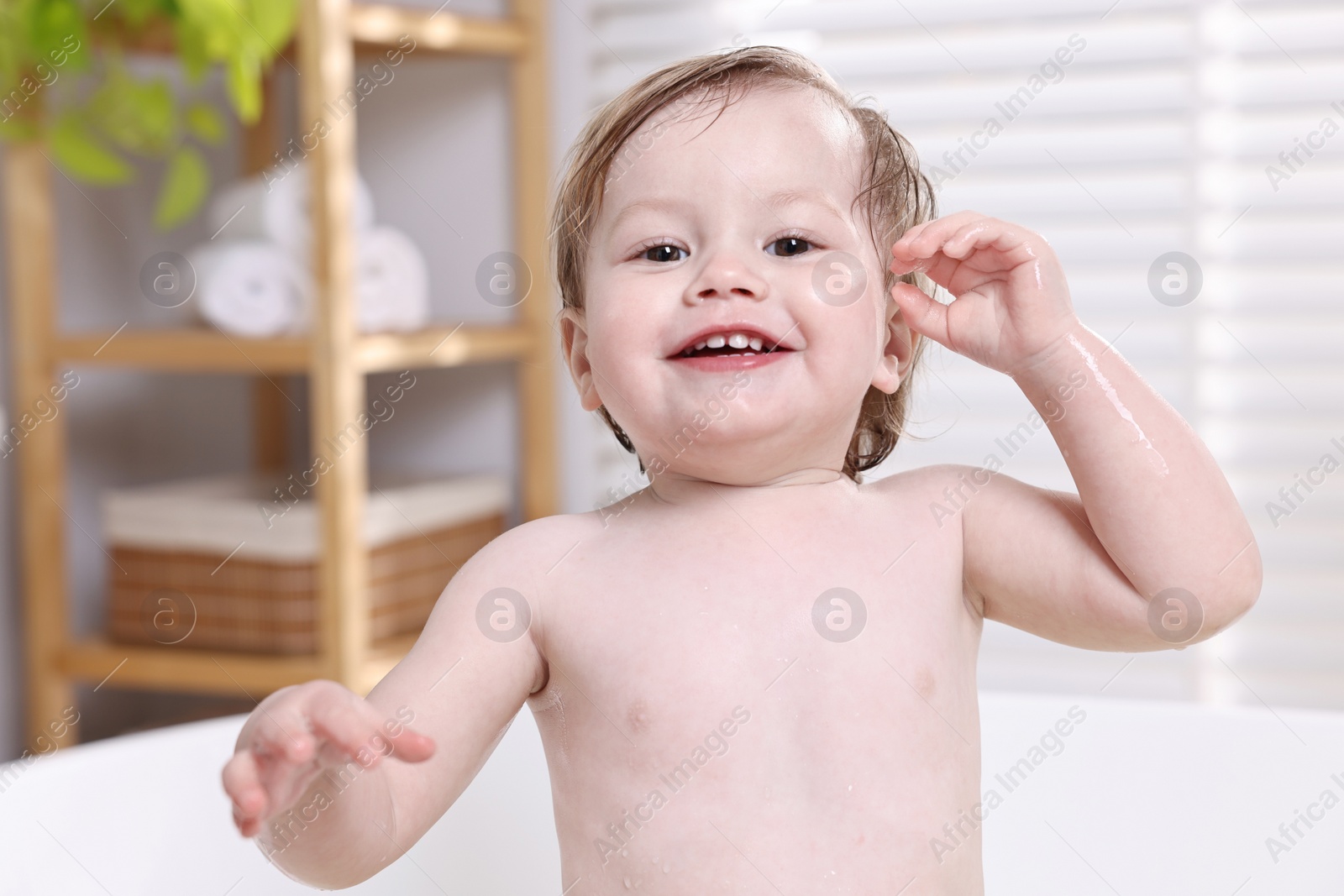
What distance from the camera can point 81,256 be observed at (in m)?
1.79

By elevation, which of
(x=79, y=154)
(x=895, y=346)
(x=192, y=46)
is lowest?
(x=895, y=346)

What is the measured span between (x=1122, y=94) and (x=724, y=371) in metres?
1.15

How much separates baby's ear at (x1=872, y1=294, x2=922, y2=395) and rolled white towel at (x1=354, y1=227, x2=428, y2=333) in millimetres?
1006

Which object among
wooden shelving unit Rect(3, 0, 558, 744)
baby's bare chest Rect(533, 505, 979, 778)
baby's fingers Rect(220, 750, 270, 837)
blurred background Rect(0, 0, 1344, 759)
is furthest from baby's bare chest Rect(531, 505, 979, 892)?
wooden shelving unit Rect(3, 0, 558, 744)

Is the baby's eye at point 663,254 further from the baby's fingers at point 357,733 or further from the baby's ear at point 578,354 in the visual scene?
the baby's fingers at point 357,733

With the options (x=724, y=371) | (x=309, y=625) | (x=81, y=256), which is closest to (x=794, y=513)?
(x=724, y=371)

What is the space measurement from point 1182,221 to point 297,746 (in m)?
1.39

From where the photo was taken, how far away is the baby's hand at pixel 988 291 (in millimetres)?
669

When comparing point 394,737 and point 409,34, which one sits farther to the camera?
point 409,34

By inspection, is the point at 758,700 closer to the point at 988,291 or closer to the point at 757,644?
the point at 757,644

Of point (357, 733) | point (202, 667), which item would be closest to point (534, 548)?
point (357, 733)

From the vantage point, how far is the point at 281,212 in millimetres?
1610

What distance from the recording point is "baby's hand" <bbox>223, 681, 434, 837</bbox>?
0.51 metres

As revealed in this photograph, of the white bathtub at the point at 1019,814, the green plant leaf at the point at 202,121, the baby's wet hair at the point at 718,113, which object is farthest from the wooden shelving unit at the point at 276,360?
the baby's wet hair at the point at 718,113
